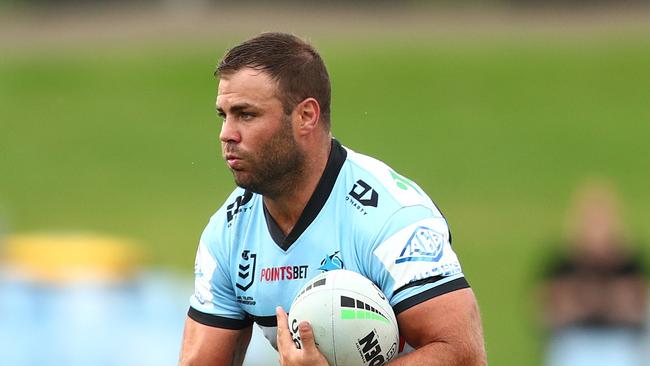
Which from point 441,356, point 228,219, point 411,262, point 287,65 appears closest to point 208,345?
point 228,219

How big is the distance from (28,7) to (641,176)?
14.8m

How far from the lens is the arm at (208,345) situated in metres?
7.24

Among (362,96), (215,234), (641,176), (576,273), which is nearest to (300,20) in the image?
(362,96)

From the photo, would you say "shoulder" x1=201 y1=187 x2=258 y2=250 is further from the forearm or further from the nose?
the forearm

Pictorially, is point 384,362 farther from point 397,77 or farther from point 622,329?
point 397,77

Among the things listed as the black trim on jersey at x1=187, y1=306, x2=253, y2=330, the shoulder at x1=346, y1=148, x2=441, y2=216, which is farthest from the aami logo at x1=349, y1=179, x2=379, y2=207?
the black trim on jersey at x1=187, y1=306, x2=253, y2=330

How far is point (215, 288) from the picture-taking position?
7227 mm

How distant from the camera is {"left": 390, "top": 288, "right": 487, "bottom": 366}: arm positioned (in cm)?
643

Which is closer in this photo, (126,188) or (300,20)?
(126,188)

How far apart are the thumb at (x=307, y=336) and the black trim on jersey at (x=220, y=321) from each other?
0.95 meters

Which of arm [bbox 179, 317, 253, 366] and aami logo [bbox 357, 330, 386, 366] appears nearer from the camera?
aami logo [bbox 357, 330, 386, 366]

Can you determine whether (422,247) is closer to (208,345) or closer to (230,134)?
(230,134)

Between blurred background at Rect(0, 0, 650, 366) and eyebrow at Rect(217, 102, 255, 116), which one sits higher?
eyebrow at Rect(217, 102, 255, 116)

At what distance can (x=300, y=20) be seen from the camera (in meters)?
31.5
